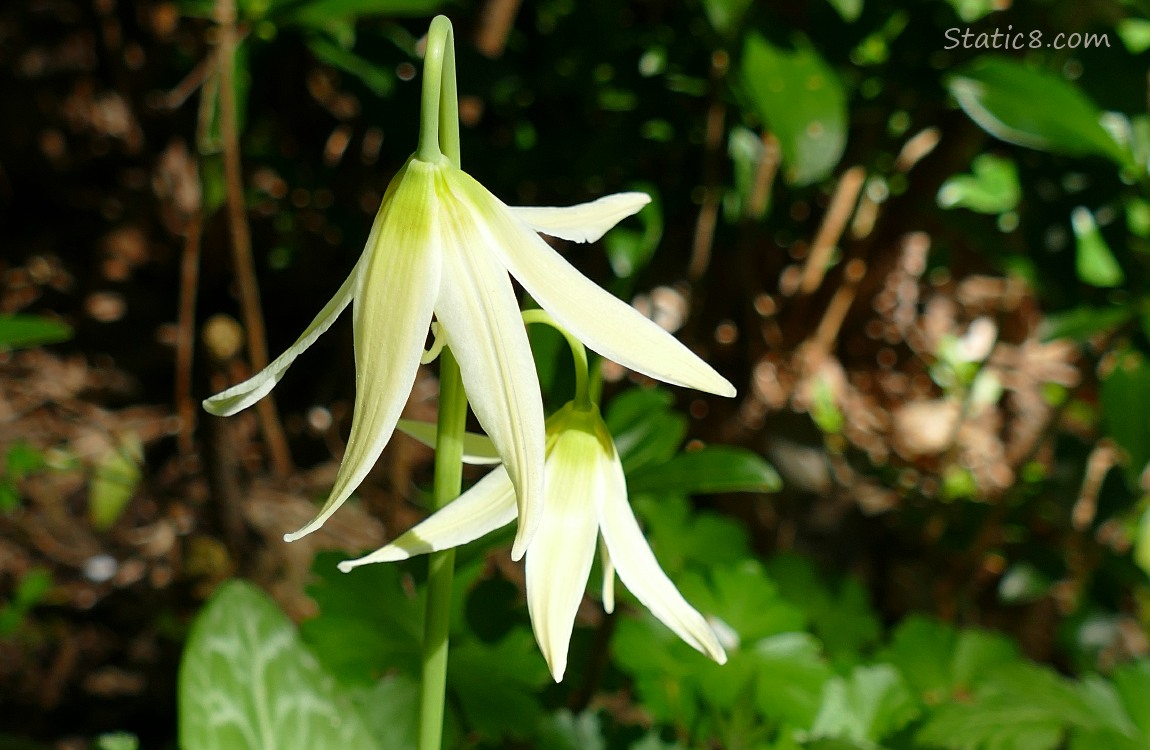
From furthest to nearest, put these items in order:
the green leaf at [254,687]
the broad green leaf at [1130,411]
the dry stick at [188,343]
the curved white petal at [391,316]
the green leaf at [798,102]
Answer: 1. the dry stick at [188,343]
2. the broad green leaf at [1130,411]
3. the green leaf at [798,102]
4. the green leaf at [254,687]
5. the curved white petal at [391,316]

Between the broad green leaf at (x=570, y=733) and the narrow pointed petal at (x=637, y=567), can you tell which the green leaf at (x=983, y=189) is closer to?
the broad green leaf at (x=570, y=733)

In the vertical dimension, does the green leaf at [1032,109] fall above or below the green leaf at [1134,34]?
below

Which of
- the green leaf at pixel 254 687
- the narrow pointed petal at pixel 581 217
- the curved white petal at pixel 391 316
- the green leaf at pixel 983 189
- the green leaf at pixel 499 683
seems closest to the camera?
the curved white petal at pixel 391 316

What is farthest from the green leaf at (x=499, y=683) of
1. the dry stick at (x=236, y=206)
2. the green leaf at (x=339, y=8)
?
the green leaf at (x=339, y=8)

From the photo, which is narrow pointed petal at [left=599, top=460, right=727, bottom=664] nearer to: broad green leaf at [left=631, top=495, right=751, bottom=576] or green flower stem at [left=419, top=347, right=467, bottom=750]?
green flower stem at [left=419, top=347, right=467, bottom=750]

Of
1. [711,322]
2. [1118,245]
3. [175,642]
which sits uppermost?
[1118,245]

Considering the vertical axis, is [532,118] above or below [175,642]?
above

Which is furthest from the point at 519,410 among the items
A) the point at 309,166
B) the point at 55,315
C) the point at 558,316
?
the point at 55,315

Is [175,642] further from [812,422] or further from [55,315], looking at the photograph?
[812,422]

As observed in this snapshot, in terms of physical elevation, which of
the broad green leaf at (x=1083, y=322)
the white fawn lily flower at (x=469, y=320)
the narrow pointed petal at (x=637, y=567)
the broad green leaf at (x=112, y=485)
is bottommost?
the broad green leaf at (x=112, y=485)
